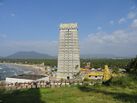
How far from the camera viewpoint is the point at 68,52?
7969 cm

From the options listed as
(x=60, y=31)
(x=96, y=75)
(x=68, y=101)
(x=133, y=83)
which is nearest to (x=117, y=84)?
(x=133, y=83)

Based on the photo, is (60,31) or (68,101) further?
(60,31)

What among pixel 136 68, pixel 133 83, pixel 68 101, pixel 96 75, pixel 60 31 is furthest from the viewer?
pixel 60 31

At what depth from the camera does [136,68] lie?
83.6ft

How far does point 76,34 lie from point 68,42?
3875 millimetres

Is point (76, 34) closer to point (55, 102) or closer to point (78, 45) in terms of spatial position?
point (78, 45)

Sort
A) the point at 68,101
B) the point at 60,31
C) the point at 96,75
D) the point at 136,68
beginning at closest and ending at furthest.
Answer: the point at 68,101
the point at 136,68
the point at 96,75
the point at 60,31

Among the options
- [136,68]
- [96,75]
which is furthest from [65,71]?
[136,68]

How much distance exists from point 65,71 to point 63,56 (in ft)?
15.1

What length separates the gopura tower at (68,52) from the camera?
79938 millimetres

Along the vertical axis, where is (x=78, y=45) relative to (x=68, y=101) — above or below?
above

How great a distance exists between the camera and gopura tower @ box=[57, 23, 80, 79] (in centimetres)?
7994

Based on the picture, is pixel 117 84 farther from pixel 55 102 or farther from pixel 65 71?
pixel 65 71

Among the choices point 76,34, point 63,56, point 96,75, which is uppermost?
point 76,34
